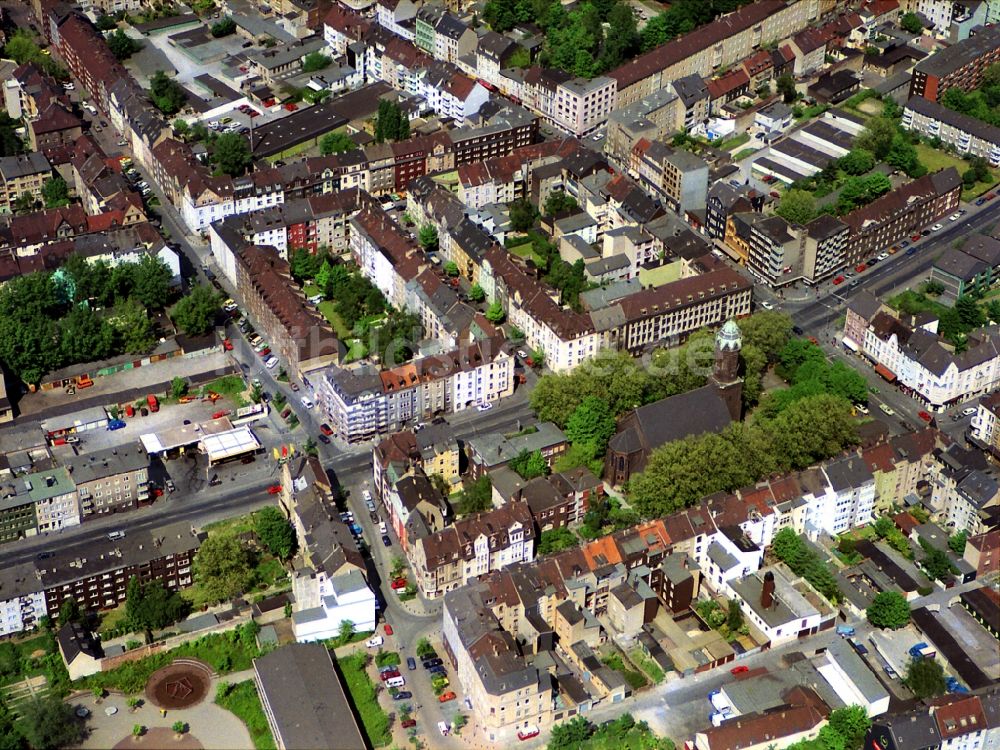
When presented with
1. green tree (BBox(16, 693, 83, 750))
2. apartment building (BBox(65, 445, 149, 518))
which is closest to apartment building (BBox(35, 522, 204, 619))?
apartment building (BBox(65, 445, 149, 518))

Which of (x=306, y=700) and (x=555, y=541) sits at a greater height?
(x=306, y=700)

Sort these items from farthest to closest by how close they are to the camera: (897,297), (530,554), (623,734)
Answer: (897,297) < (530,554) < (623,734)

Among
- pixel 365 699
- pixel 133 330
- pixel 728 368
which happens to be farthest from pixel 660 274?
pixel 365 699

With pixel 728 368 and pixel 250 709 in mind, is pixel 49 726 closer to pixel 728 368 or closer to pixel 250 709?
pixel 250 709

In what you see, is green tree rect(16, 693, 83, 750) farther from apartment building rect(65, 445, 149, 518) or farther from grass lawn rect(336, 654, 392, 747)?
apartment building rect(65, 445, 149, 518)

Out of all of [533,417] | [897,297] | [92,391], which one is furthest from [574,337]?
[92,391]

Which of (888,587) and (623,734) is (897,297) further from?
(623,734)
